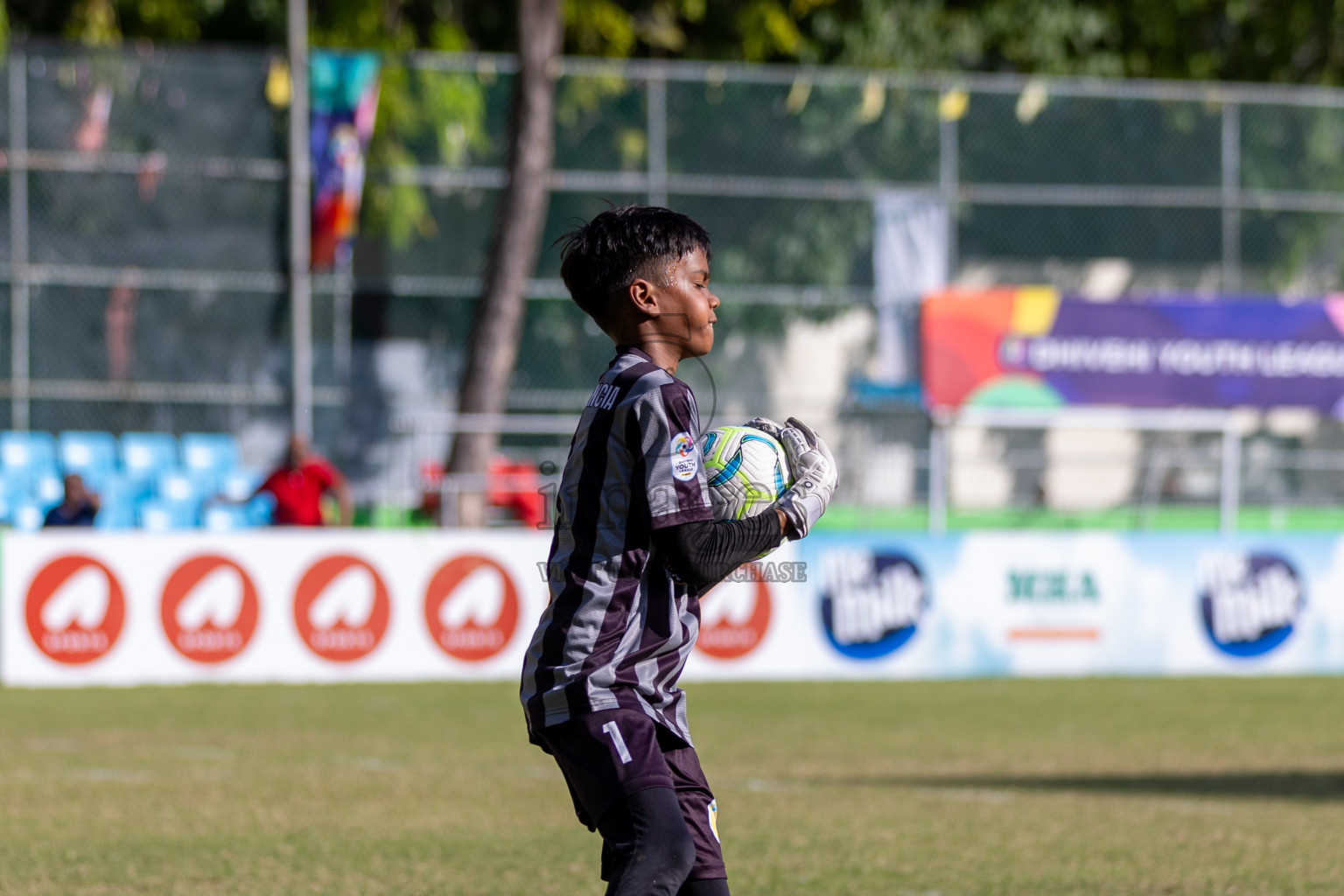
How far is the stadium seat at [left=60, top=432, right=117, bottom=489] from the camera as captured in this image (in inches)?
802

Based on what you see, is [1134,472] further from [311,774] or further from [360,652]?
[311,774]

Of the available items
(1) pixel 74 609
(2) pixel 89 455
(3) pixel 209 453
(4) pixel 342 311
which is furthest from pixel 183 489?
(1) pixel 74 609

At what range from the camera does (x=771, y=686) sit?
14773 mm

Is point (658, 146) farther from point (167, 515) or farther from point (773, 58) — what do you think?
point (167, 515)

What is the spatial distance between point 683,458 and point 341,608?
11.4 meters

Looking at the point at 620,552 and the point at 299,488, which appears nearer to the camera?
the point at 620,552

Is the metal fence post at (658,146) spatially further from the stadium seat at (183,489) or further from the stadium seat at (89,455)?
the stadium seat at (89,455)

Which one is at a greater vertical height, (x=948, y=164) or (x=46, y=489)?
(x=948, y=164)

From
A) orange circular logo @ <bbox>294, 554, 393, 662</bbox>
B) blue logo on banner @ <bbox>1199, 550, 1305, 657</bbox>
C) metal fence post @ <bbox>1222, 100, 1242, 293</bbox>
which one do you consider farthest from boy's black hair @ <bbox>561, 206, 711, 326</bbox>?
metal fence post @ <bbox>1222, 100, 1242, 293</bbox>

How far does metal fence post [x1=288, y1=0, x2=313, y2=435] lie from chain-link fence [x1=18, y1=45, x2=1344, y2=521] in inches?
16.4

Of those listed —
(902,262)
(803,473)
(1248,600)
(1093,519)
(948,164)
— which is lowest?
(1248,600)

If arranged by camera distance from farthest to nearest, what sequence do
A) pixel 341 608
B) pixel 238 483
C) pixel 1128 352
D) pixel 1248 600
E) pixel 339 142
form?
pixel 1128 352 → pixel 339 142 → pixel 238 483 → pixel 1248 600 → pixel 341 608

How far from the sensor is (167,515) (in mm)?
19844

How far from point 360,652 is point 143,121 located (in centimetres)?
977
